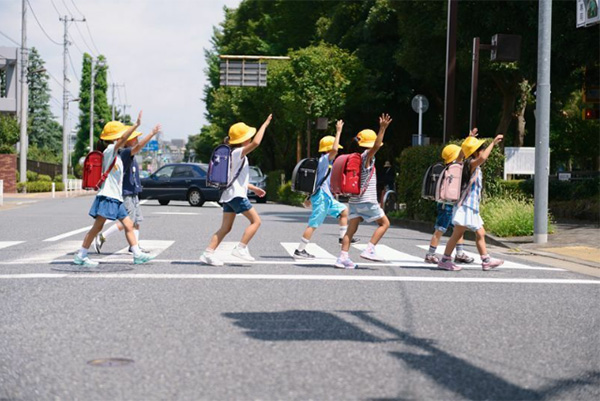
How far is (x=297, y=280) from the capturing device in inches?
336

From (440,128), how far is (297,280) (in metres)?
37.0

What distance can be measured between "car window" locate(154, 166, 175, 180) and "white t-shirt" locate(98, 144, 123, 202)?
21.9m

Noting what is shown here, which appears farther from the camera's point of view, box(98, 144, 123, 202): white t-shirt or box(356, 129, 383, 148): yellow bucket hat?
box(356, 129, 383, 148): yellow bucket hat

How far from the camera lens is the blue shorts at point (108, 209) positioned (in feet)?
30.1

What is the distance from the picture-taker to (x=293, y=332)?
18.6 feet

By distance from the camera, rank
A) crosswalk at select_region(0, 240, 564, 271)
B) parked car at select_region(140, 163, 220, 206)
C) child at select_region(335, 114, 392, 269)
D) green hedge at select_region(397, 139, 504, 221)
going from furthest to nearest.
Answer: parked car at select_region(140, 163, 220, 206)
green hedge at select_region(397, 139, 504, 221)
crosswalk at select_region(0, 240, 564, 271)
child at select_region(335, 114, 392, 269)

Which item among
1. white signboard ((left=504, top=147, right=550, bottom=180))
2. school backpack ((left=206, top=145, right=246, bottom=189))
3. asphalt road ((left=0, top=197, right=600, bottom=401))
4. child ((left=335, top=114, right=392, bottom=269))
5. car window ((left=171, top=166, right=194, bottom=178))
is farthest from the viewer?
car window ((left=171, top=166, right=194, bottom=178))

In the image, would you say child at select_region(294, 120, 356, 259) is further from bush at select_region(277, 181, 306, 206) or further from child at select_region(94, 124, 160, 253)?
bush at select_region(277, 181, 306, 206)

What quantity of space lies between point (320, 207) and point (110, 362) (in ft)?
20.4

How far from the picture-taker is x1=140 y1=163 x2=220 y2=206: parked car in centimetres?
3075

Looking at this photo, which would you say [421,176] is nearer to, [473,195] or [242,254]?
[473,195]

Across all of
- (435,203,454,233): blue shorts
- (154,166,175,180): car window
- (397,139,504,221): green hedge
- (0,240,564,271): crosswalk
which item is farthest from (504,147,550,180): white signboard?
(154,166,175,180): car window

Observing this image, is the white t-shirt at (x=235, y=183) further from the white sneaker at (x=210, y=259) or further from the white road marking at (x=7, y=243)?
the white road marking at (x=7, y=243)

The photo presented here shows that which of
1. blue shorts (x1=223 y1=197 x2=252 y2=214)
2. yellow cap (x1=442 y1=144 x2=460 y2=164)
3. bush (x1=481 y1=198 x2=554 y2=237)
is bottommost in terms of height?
bush (x1=481 y1=198 x2=554 y2=237)
